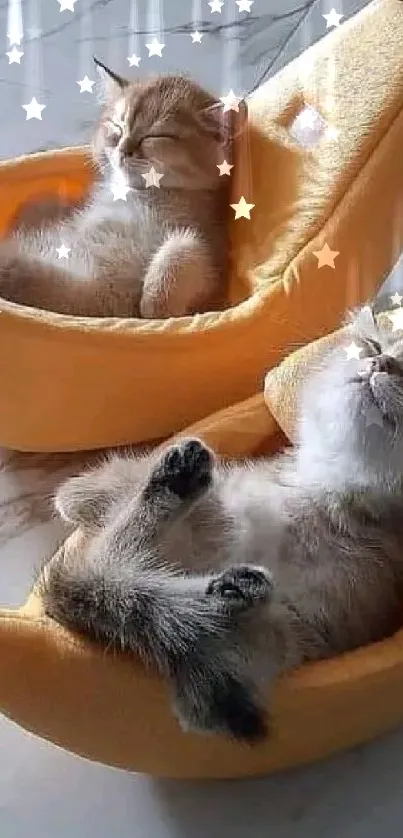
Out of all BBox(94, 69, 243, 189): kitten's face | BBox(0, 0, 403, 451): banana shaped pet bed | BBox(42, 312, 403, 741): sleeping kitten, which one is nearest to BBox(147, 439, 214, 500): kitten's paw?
BBox(42, 312, 403, 741): sleeping kitten

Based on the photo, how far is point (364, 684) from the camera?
93 cm

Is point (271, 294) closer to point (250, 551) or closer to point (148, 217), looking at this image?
point (148, 217)

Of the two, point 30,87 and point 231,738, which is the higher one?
point 30,87

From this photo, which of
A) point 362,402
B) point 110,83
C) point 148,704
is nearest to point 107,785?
point 148,704

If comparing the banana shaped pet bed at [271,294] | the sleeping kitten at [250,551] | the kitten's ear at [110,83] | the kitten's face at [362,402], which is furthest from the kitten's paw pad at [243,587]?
the kitten's ear at [110,83]

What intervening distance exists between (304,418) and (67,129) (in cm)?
87

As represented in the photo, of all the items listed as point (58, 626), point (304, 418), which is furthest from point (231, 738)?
point (304, 418)

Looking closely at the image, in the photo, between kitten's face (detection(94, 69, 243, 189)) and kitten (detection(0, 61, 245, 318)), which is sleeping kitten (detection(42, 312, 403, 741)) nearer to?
kitten (detection(0, 61, 245, 318))

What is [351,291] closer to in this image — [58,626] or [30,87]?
[58,626]

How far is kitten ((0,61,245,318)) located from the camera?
129 centimetres

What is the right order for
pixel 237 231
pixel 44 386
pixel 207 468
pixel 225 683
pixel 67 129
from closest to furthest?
pixel 225 683 < pixel 207 468 < pixel 44 386 < pixel 237 231 < pixel 67 129

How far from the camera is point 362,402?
1.00 m

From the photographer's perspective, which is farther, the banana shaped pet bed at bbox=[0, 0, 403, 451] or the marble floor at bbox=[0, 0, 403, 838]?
the banana shaped pet bed at bbox=[0, 0, 403, 451]

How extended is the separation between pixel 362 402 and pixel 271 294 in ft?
0.87
